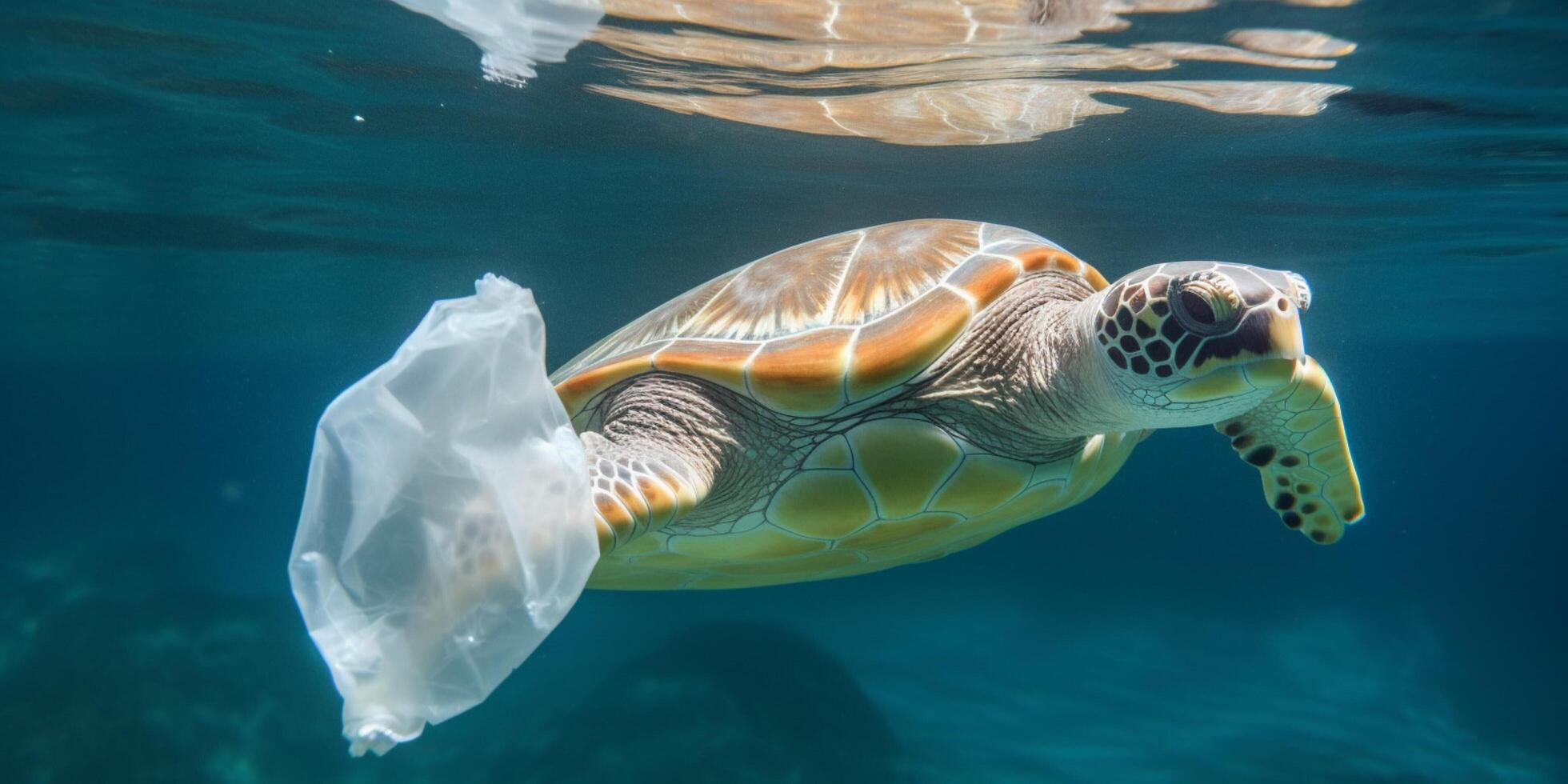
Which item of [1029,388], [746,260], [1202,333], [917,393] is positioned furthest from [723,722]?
[746,260]

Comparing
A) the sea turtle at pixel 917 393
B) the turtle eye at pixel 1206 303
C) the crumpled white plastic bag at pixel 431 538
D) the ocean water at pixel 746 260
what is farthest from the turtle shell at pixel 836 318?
the ocean water at pixel 746 260

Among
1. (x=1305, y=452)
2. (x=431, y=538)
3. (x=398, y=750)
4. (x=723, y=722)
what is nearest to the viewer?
(x=431, y=538)

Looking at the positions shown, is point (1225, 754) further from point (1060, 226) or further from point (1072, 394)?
point (1060, 226)

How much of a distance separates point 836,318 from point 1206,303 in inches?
48.4

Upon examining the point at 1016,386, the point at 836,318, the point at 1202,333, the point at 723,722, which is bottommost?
the point at 723,722

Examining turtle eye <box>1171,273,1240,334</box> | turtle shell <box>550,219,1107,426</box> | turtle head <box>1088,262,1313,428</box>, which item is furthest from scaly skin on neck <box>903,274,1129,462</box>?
turtle eye <box>1171,273,1240,334</box>

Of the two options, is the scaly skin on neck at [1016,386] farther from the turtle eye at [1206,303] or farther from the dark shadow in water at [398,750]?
the dark shadow in water at [398,750]

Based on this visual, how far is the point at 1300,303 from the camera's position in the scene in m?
2.44

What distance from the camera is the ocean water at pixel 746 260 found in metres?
6.75

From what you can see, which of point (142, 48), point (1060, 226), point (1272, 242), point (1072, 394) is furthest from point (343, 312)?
point (1072, 394)

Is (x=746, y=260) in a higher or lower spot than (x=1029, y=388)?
lower

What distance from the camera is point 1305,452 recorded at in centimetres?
337

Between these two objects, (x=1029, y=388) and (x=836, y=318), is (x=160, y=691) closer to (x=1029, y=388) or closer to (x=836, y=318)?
(x=836, y=318)

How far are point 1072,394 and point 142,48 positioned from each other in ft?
25.8
